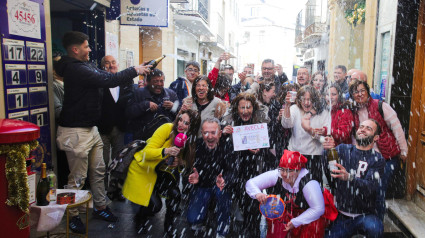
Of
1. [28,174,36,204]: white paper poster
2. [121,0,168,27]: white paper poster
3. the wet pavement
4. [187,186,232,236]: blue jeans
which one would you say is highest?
[121,0,168,27]: white paper poster

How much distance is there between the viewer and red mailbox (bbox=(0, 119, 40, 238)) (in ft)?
9.02

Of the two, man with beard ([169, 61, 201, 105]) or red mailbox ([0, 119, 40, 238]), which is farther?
man with beard ([169, 61, 201, 105])

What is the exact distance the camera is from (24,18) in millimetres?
3980

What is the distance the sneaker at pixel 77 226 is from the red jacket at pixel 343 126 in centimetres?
326

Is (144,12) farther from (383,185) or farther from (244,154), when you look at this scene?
(383,185)

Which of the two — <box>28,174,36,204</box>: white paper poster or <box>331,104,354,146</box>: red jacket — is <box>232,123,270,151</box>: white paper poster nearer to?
<box>331,104,354,146</box>: red jacket

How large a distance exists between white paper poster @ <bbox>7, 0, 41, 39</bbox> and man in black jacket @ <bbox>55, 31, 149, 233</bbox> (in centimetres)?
40

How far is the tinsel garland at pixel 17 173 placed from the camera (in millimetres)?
2791

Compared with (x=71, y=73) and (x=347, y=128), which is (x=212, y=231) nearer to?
(x=347, y=128)

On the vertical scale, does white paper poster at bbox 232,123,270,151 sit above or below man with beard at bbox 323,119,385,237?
above

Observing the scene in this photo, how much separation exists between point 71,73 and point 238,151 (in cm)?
217

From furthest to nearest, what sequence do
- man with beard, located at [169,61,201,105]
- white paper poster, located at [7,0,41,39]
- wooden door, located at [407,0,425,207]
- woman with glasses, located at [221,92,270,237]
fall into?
man with beard, located at [169,61,201,105]
wooden door, located at [407,0,425,207]
woman with glasses, located at [221,92,270,237]
white paper poster, located at [7,0,41,39]

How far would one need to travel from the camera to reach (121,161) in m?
4.11

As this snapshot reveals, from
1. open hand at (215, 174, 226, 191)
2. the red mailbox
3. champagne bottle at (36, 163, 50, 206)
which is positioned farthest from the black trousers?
the red mailbox
